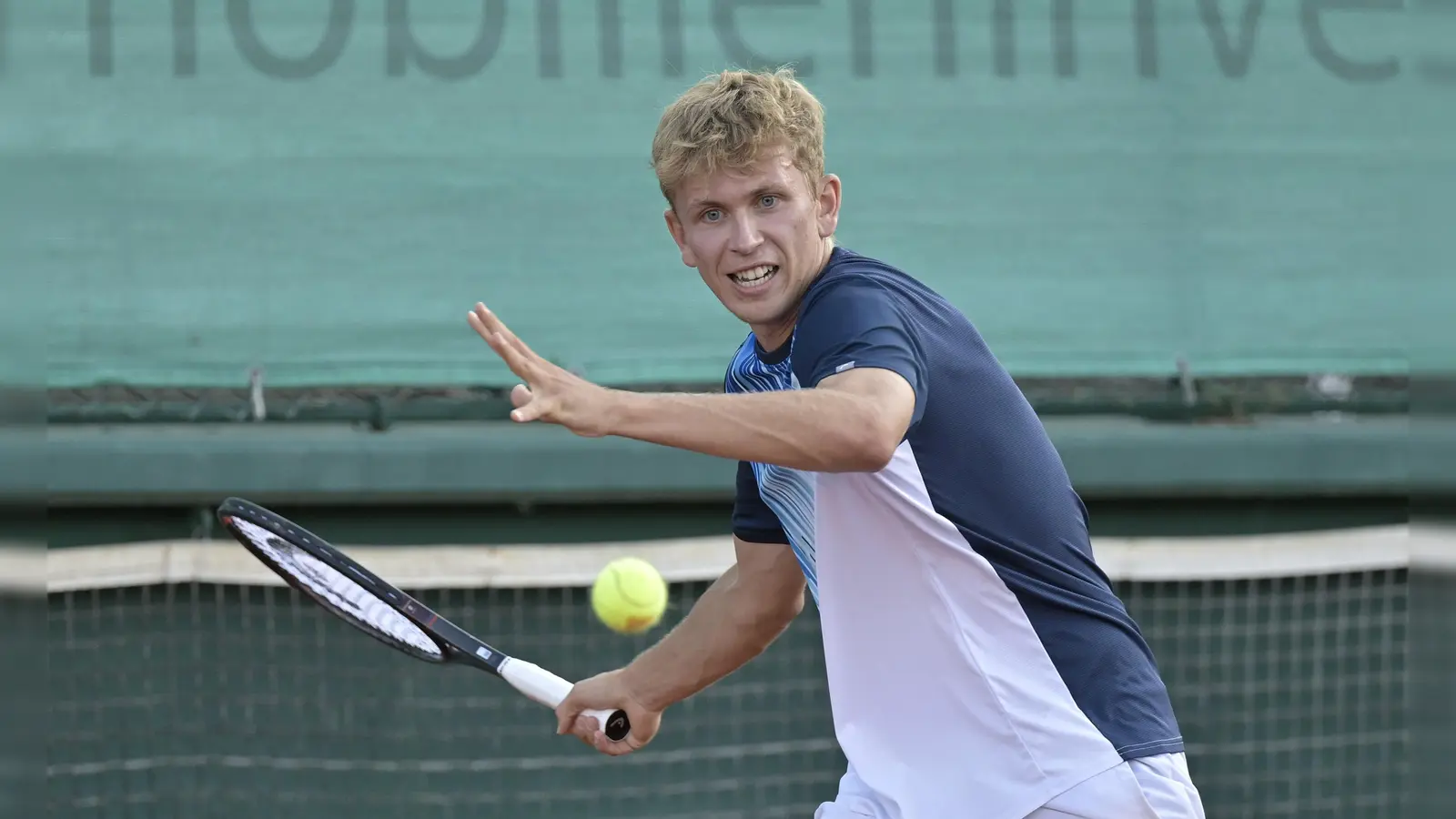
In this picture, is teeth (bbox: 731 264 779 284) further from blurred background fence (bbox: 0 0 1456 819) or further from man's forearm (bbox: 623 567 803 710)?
blurred background fence (bbox: 0 0 1456 819)

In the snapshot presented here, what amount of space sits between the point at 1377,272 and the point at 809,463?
10.3 feet

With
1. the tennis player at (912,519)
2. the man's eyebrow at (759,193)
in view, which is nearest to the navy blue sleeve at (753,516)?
the tennis player at (912,519)

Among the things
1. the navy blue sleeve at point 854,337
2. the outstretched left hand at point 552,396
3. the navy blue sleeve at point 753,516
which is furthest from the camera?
the navy blue sleeve at point 753,516

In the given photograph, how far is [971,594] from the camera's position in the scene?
2113mm

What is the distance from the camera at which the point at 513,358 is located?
1863 mm

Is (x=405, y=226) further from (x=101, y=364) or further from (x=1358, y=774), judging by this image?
(x=1358, y=774)

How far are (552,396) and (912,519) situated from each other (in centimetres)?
53

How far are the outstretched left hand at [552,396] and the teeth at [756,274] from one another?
41 centimetres

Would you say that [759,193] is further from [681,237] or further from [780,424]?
[780,424]

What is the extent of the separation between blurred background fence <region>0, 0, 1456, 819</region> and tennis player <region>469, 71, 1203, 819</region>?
203 cm

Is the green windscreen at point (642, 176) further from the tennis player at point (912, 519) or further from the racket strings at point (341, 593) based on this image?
the tennis player at point (912, 519)

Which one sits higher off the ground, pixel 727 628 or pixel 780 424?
pixel 780 424

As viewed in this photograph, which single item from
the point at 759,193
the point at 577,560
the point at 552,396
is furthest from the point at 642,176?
the point at 552,396

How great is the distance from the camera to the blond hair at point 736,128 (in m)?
2.21
